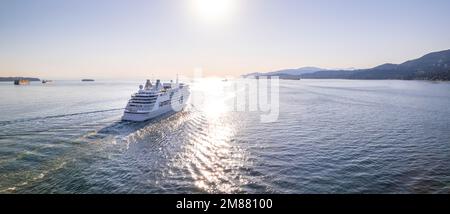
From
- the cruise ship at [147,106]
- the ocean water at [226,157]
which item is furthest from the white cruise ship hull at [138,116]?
the ocean water at [226,157]

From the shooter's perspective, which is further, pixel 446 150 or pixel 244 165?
pixel 446 150

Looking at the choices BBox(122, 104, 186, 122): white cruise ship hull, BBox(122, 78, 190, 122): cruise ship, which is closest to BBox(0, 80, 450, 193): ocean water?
BBox(122, 104, 186, 122): white cruise ship hull

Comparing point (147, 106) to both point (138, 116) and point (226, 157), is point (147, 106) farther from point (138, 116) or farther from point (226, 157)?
point (226, 157)

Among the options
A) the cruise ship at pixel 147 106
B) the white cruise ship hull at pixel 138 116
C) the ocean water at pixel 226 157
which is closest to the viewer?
the ocean water at pixel 226 157

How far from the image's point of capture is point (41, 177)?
19.9m

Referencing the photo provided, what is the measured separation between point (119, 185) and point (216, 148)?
38.1 ft

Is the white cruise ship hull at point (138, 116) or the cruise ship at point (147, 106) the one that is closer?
the white cruise ship hull at point (138, 116)

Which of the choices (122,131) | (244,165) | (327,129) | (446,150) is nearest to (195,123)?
(122,131)

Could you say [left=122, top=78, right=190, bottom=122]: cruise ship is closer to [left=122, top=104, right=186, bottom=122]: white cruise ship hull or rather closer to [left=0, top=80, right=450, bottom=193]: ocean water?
[left=122, top=104, right=186, bottom=122]: white cruise ship hull

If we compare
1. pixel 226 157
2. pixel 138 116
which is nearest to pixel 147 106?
pixel 138 116

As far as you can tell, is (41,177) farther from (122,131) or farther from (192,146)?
(122,131)

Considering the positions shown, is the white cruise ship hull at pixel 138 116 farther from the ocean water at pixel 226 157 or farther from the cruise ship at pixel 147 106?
the ocean water at pixel 226 157

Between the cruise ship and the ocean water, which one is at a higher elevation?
the cruise ship

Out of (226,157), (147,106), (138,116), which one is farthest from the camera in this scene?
(147,106)
